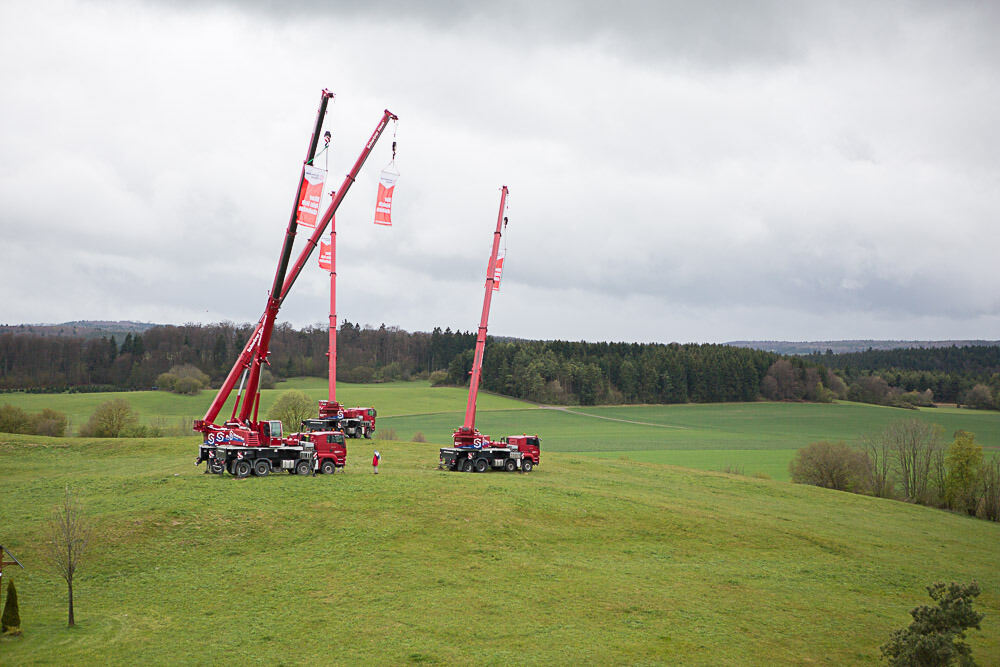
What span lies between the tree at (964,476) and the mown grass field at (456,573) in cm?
2061

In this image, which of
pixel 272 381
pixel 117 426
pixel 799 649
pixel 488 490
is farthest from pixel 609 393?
pixel 799 649

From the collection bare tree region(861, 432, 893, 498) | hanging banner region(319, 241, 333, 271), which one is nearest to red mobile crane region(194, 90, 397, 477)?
hanging banner region(319, 241, 333, 271)

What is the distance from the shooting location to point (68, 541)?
1841 centimetres

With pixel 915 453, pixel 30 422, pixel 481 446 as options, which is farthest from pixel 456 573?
pixel 915 453

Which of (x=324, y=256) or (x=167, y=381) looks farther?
(x=167, y=381)

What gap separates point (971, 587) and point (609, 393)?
131588mm

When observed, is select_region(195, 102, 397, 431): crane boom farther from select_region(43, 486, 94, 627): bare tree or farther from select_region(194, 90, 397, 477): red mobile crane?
select_region(43, 486, 94, 627): bare tree

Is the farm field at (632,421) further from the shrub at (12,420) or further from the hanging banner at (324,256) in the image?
the hanging banner at (324,256)

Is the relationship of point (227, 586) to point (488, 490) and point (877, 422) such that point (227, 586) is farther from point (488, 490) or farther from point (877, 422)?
point (877, 422)

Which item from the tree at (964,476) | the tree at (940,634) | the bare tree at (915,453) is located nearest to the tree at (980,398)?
the bare tree at (915,453)

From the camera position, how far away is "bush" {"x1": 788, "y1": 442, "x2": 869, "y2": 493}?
5706 cm

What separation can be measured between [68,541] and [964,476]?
63506 millimetres

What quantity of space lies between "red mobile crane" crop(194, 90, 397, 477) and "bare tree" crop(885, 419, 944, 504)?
51.2 m

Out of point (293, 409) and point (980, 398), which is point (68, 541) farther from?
point (980, 398)
